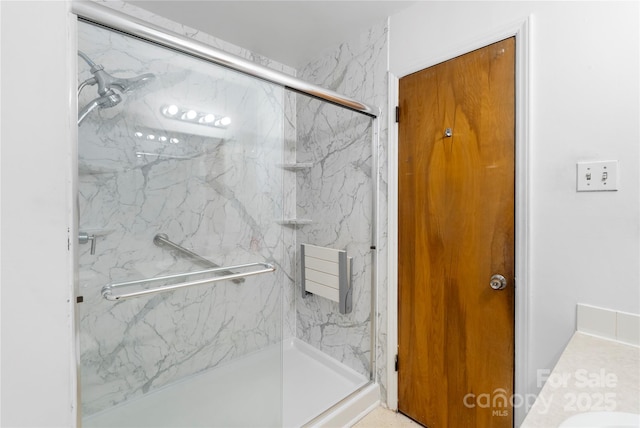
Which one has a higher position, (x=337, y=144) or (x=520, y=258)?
(x=337, y=144)

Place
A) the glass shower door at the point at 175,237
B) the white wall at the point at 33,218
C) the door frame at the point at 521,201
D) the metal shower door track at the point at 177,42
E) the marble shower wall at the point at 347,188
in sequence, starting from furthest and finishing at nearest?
1. the marble shower wall at the point at 347,188
2. the door frame at the point at 521,201
3. the glass shower door at the point at 175,237
4. the metal shower door track at the point at 177,42
5. the white wall at the point at 33,218

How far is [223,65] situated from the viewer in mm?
1244

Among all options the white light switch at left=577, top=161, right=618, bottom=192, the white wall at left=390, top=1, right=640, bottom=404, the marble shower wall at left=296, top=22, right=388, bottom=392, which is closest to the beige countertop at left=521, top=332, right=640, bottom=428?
the white wall at left=390, top=1, right=640, bottom=404

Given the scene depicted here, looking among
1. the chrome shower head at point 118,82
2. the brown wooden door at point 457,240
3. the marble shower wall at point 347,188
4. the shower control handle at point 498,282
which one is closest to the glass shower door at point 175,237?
the chrome shower head at point 118,82

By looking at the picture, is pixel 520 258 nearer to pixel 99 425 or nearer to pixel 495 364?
pixel 495 364

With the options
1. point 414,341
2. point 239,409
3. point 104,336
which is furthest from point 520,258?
point 104,336

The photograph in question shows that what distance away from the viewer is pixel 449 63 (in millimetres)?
1558

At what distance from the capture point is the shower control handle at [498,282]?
1383 mm

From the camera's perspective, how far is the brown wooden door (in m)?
1.39

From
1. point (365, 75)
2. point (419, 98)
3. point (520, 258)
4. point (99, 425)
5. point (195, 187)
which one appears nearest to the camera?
point (99, 425)

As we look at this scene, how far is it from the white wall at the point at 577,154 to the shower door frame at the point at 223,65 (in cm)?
78

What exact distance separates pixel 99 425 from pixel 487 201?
188cm

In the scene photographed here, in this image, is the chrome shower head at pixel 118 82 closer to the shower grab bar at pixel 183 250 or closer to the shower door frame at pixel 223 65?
the shower door frame at pixel 223 65

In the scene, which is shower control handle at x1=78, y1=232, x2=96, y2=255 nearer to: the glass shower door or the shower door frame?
the glass shower door
